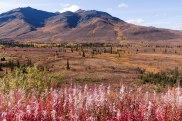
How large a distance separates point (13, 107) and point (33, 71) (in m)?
17.3

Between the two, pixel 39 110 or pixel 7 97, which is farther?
pixel 7 97

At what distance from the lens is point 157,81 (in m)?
45.4

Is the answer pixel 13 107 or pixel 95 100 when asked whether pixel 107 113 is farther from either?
pixel 13 107

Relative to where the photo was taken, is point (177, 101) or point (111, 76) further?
point (111, 76)

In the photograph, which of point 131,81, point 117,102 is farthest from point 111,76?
point 117,102

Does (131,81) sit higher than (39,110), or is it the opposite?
(39,110)

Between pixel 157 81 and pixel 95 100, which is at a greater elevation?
pixel 95 100

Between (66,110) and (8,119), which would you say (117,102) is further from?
(8,119)

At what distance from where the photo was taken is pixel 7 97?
13.0m

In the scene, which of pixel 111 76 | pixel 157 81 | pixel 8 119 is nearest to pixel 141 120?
pixel 8 119

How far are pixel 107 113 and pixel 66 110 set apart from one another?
1293mm

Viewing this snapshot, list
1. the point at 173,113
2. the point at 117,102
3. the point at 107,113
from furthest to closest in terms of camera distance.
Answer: the point at 117,102, the point at 107,113, the point at 173,113

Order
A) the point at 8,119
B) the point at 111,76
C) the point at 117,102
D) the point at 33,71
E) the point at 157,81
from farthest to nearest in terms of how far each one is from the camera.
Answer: the point at 111,76 → the point at 157,81 → the point at 33,71 → the point at 117,102 → the point at 8,119

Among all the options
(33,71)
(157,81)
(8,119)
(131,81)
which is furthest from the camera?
(131,81)
